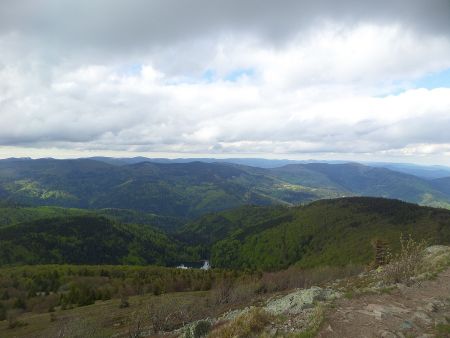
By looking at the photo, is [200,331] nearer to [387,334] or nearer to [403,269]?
[387,334]

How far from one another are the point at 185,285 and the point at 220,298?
77853 mm

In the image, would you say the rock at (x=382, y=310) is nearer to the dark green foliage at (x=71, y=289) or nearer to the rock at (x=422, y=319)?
the rock at (x=422, y=319)

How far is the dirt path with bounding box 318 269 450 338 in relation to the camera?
17719mm

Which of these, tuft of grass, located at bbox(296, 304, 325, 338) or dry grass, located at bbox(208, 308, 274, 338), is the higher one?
tuft of grass, located at bbox(296, 304, 325, 338)

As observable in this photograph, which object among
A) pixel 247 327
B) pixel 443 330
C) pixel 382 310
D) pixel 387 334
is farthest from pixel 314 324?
pixel 443 330

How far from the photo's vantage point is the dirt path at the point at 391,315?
1772cm

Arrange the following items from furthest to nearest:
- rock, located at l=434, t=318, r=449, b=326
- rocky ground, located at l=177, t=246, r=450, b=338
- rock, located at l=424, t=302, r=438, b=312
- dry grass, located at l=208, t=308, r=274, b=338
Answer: rock, located at l=424, t=302, r=438, b=312 < dry grass, located at l=208, t=308, r=274, b=338 < rock, located at l=434, t=318, r=449, b=326 < rocky ground, located at l=177, t=246, r=450, b=338

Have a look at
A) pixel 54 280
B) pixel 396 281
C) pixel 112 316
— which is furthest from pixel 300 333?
pixel 54 280

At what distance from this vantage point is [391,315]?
20.1 m

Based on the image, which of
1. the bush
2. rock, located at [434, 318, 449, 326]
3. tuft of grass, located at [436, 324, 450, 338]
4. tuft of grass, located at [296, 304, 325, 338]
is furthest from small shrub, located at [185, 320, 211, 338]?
the bush

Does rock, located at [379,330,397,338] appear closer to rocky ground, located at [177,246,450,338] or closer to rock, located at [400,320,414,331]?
rocky ground, located at [177,246,450,338]

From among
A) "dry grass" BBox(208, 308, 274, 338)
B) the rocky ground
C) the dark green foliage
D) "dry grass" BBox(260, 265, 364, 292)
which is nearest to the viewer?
the rocky ground

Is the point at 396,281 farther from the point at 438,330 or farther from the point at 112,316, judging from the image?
the point at 112,316

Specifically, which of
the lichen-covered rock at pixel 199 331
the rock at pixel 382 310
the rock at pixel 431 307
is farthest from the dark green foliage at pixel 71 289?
the rock at pixel 431 307
